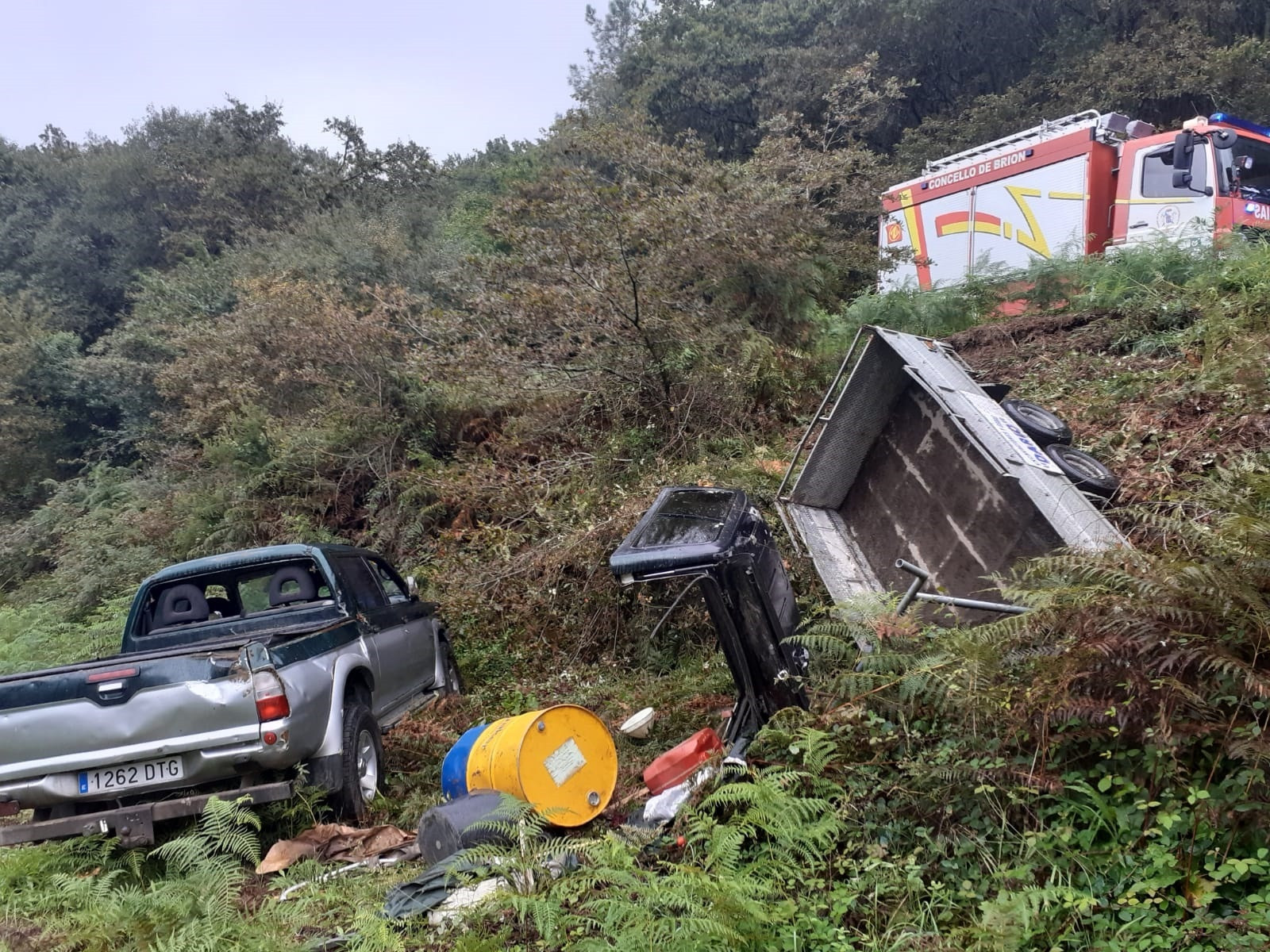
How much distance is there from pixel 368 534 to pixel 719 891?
343 inches

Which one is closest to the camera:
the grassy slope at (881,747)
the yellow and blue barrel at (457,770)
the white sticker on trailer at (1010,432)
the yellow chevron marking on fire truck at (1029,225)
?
the grassy slope at (881,747)

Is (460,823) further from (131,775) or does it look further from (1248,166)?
(1248,166)

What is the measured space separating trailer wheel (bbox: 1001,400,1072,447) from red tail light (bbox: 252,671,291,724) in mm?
4675

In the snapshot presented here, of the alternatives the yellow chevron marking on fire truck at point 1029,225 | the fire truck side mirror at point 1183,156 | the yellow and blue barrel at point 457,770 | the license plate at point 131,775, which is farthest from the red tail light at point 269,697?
the fire truck side mirror at point 1183,156

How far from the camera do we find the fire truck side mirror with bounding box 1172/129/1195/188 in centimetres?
1108

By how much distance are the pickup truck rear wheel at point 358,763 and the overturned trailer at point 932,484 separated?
2.93 m

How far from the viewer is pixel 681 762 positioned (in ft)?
13.2

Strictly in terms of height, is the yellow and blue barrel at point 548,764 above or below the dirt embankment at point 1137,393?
below

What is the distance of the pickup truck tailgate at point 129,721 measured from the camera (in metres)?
4.14

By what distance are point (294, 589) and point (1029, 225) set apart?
1186 cm

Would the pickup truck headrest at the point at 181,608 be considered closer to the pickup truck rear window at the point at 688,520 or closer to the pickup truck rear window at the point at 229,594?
the pickup truck rear window at the point at 229,594

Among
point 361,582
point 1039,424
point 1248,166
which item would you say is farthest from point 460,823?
point 1248,166

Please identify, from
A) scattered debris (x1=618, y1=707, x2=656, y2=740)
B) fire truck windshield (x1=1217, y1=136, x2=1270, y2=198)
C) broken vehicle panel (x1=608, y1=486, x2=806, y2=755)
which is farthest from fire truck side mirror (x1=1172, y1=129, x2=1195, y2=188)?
scattered debris (x1=618, y1=707, x2=656, y2=740)

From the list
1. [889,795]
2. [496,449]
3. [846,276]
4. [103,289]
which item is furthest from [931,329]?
[103,289]
